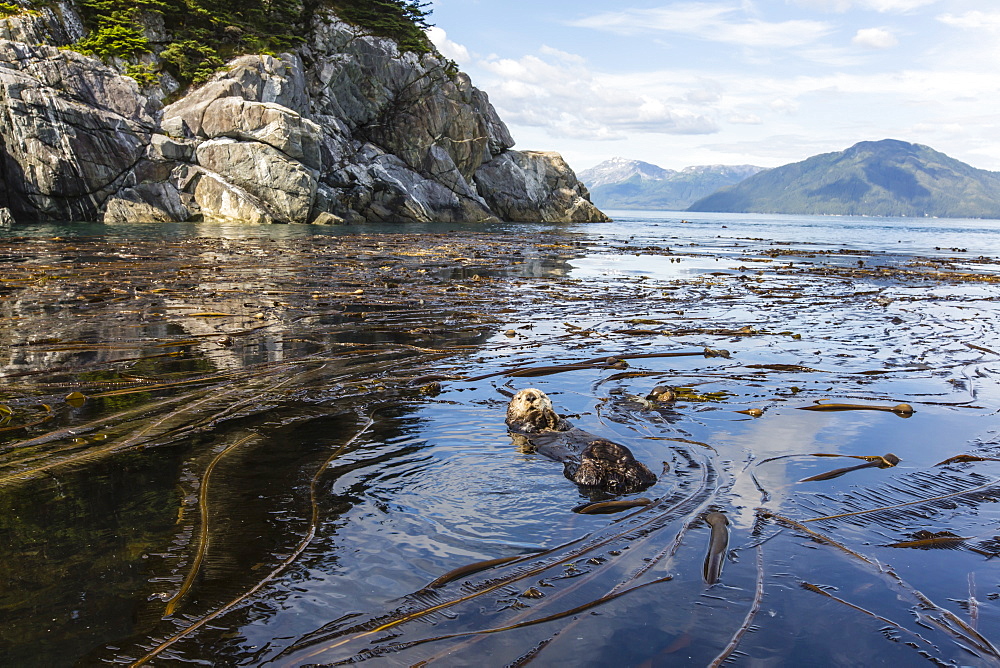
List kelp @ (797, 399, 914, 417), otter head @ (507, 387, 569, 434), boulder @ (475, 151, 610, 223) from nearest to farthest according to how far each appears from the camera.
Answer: otter head @ (507, 387, 569, 434) < kelp @ (797, 399, 914, 417) < boulder @ (475, 151, 610, 223)

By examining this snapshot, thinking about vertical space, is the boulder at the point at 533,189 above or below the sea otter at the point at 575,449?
above

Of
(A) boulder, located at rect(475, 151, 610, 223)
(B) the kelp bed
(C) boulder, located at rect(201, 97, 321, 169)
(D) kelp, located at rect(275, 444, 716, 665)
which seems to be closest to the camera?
(D) kelp, located at rect(275, 444, 716, 665)

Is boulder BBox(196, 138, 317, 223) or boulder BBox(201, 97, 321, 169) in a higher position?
boulder BBox(201, 97, 321, 169)

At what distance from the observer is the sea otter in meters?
4.54

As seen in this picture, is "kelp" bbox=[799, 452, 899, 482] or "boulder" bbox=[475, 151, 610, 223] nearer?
"kelp" bbox=[799, 452, 899, 482]

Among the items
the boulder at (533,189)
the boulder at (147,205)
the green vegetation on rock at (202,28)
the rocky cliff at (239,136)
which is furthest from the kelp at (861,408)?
the boulder at (533,189)

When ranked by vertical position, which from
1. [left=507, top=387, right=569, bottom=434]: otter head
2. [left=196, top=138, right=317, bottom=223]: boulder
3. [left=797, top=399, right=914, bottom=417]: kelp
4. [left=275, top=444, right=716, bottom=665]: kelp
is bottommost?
[left=275, top=444, right=716, bottom=665]: kelp

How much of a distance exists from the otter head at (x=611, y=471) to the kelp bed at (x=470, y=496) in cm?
16

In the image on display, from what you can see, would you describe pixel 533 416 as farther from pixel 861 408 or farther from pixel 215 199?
pixel 215 199

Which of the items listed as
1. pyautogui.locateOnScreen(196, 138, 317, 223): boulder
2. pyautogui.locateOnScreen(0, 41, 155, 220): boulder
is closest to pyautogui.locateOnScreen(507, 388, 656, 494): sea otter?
pyautogui.locateOnScreen(196, 138, 317, 223): boulder

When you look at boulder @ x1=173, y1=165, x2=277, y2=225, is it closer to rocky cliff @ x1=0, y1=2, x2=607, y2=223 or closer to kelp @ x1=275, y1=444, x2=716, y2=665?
rocky cliff @ x1=0, y1=2, x2=607, y2=223

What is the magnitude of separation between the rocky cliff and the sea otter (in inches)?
1634

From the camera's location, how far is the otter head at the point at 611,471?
4.52 metres

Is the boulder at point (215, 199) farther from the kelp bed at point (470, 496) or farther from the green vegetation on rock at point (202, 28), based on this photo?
the kelp bed at point (470, 496)
